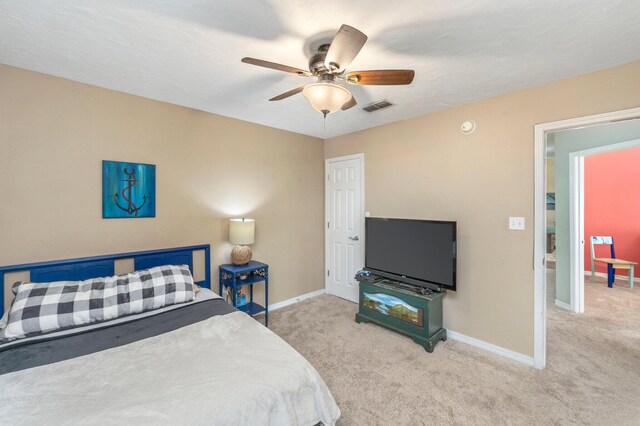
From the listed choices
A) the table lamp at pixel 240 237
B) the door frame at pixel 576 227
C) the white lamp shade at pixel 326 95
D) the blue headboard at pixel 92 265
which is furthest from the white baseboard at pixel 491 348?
the blue headboard at pixel 92 265

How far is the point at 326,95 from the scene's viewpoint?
1.62 m

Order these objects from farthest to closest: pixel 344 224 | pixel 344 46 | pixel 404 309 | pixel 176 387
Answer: pixel 344 224 → pixel 404 309 → pixel 344 46 → pixel 176 387

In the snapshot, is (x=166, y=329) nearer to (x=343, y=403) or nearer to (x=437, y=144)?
(x=343, y=403)

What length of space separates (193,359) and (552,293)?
5154mm

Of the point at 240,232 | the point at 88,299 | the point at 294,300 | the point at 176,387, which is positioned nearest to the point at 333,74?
the point at 176,387

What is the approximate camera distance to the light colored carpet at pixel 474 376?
1.85m

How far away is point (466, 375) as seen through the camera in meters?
2.27

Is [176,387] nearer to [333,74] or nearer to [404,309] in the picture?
[333,74]

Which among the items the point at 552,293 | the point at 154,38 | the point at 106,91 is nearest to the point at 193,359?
the point at 154,38

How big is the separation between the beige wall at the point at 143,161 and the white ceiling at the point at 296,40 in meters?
0.30

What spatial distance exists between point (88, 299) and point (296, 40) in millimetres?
2318

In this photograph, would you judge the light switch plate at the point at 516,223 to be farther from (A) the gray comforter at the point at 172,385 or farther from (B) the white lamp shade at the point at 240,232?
(B) the white lamp shade at the point at 240,232

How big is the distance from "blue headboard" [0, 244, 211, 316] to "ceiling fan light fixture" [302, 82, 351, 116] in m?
2.15

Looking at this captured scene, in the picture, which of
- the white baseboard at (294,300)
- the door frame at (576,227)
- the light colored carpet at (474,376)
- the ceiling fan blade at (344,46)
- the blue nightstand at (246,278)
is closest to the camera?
the ceiling fan blade at (344,46)
